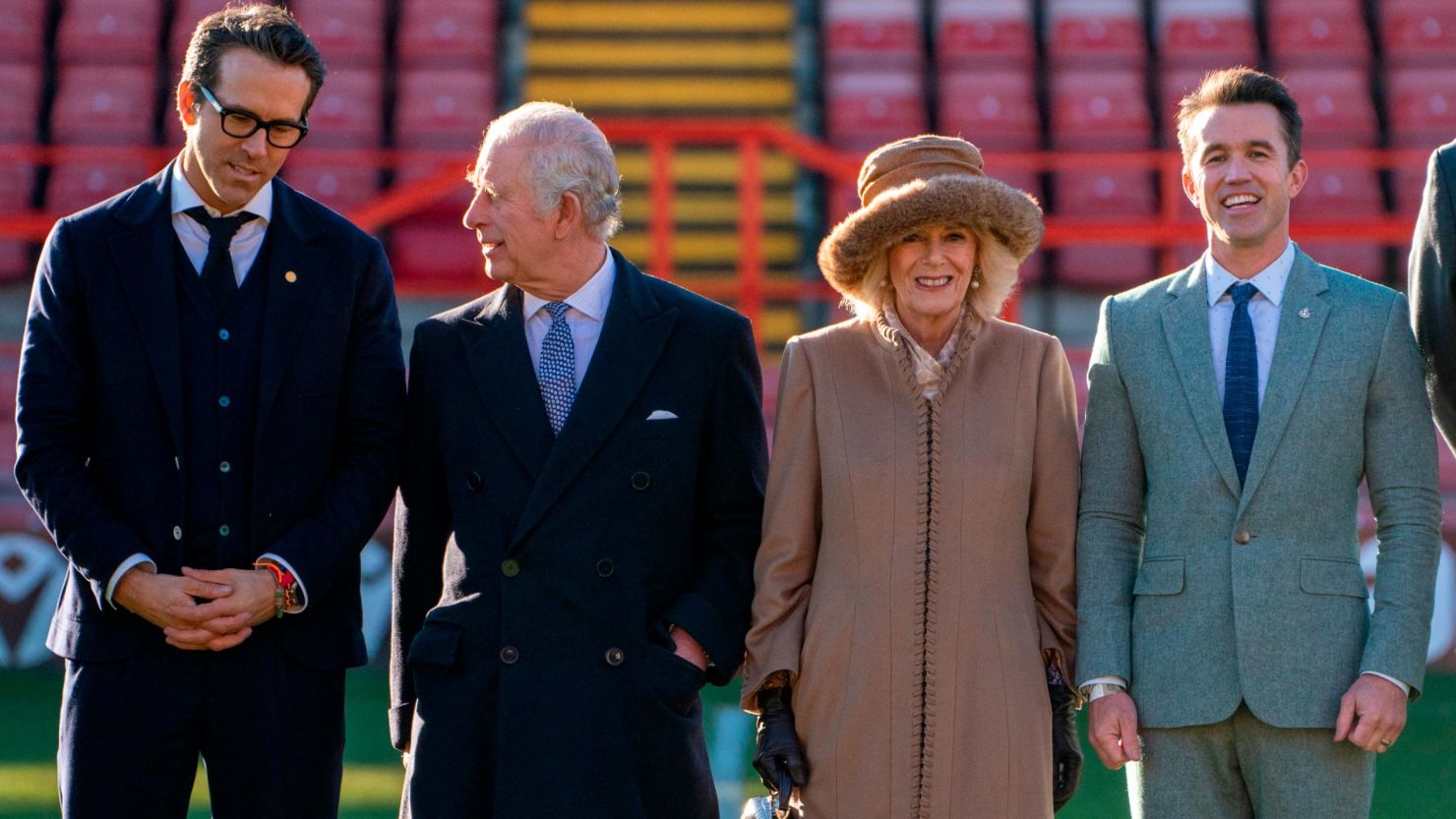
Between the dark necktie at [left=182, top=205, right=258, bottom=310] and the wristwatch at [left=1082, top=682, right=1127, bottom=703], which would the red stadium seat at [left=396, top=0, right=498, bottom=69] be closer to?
the dark necktie at [left=182, top=205, right=258, bottom=310]

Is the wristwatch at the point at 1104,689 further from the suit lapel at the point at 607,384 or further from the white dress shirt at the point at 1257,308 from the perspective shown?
the suit lapel at the point at 607,384

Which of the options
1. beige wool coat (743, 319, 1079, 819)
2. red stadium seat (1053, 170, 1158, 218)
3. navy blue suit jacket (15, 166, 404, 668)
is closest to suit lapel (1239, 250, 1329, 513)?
beige wool coat (743, 319, 1079, 819)

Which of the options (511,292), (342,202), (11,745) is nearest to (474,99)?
(342,202)

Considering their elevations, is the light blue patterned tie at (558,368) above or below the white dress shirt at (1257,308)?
below

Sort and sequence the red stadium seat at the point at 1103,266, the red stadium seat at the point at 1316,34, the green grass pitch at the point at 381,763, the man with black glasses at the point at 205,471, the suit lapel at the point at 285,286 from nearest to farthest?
the man with black glasses at the point at 205,471 → the suit lapel at the point at 285,286 → the green grass pitch at the point at 381,763 → the red stadium seat at the point at 1103,266 → the red stadium seat at the point at 1316,34

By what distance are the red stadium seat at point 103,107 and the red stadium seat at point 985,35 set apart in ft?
13.9

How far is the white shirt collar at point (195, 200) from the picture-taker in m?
3.19

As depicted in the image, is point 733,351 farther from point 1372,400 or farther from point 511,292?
point 1372,400

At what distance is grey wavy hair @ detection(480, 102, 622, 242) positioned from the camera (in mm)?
3117

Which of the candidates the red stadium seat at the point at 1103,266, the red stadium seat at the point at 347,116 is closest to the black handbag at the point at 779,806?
the red stadium seat at the point at 1103,266

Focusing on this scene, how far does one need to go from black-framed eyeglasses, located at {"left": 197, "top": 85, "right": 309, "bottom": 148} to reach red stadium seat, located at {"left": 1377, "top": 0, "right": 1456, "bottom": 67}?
844 centimetres

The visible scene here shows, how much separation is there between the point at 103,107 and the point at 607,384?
7337mm

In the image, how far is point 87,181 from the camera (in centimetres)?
935

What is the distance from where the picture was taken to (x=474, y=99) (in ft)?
32.8
